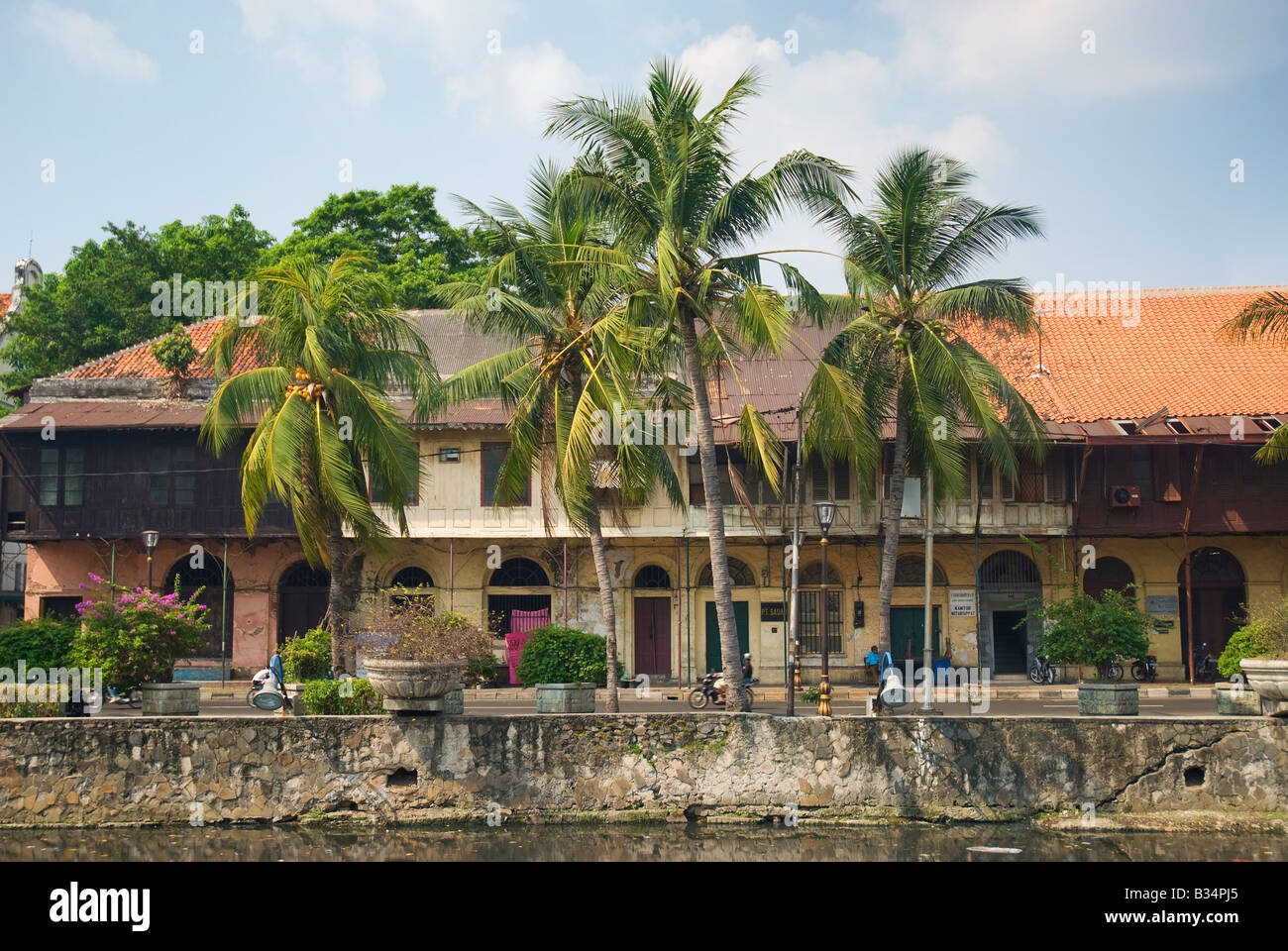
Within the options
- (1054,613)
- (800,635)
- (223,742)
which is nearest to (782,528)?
(800,635)

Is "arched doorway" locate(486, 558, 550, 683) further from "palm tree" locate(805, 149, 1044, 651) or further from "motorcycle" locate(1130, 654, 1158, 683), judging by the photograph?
"motorcycle" locate(1130, 654, 1158, 683)

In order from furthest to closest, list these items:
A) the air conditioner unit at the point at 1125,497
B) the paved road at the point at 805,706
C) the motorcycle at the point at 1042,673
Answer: the air conditioner unit at the point at 1125,497, the motorcycle at the point at 1042,673, the paved road at the point at 805,706

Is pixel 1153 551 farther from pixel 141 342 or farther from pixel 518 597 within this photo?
pixel 141 342

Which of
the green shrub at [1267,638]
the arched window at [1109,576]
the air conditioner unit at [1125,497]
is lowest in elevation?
the green shrub at [1267,638]

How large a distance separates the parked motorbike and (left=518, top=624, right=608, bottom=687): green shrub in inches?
675

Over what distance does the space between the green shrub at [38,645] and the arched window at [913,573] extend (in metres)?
21.4

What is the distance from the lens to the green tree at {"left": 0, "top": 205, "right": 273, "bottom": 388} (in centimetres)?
3647

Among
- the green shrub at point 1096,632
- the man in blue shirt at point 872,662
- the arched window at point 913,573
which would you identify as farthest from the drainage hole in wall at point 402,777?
the arched window at point 913,573

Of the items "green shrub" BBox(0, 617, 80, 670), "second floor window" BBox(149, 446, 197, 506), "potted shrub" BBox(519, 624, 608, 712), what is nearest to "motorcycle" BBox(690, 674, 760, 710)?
"potted shrub" BBox(519, 624, 608, 712)

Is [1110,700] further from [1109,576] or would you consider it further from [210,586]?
[210,586]

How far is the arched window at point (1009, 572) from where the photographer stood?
103 ft

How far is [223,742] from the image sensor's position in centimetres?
1376

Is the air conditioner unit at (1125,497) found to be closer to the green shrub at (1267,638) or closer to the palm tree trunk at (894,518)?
the palm tree trunk at (894,518)

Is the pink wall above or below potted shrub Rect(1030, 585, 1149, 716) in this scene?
above
